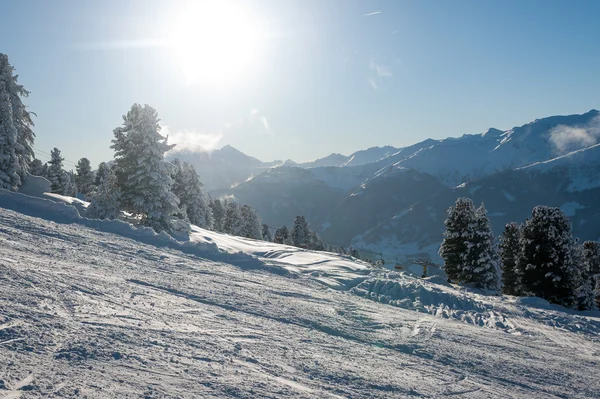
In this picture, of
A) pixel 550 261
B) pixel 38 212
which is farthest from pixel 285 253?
pixel 550 261

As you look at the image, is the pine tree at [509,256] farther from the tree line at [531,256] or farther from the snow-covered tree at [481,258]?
the snow-covered tree at [481,258]

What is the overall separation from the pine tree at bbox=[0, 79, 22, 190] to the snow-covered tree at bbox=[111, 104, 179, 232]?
6.64m

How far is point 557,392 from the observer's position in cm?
716

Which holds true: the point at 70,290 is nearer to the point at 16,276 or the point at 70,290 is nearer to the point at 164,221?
Result: the point at 16,276

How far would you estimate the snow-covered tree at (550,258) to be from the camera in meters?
29.3

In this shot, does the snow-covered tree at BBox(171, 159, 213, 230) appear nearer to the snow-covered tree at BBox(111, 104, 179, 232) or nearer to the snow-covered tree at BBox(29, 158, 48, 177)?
the snow-covered tree at BBox(29, 158, 48, 177)

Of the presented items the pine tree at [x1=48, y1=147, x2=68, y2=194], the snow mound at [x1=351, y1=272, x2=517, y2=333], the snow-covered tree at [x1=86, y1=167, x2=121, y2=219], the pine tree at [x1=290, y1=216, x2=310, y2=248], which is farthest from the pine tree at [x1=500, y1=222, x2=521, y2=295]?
the pine tree at [x1=48, y1=147, x2=68, y2=194]

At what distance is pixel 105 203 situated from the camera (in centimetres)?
2409

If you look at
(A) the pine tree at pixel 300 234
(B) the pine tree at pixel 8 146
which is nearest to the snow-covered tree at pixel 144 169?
(B) the pine tree at pixel 8 146

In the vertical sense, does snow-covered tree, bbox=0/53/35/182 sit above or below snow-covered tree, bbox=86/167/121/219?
above

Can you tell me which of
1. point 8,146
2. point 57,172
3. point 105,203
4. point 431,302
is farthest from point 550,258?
point 57,172

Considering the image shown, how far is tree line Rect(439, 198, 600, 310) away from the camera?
29.4 metres

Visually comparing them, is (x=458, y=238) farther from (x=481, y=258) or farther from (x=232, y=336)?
(x=232, y=336)

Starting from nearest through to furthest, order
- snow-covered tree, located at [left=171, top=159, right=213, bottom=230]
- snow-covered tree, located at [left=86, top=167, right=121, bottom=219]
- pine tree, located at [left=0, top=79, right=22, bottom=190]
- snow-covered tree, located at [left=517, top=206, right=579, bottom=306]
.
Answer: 1. snow-covered tree, located at [left=86, top=167, right=121, bottom=219]
2. pine tree, located at [left=0, top=79, right=22, bottom=190]
3. snow-covered tree, located at [left=517, top=206, right=579, bottom=306]
4. snow-covered tree, located at [left=171, top=159, right=213, bottom=230]
